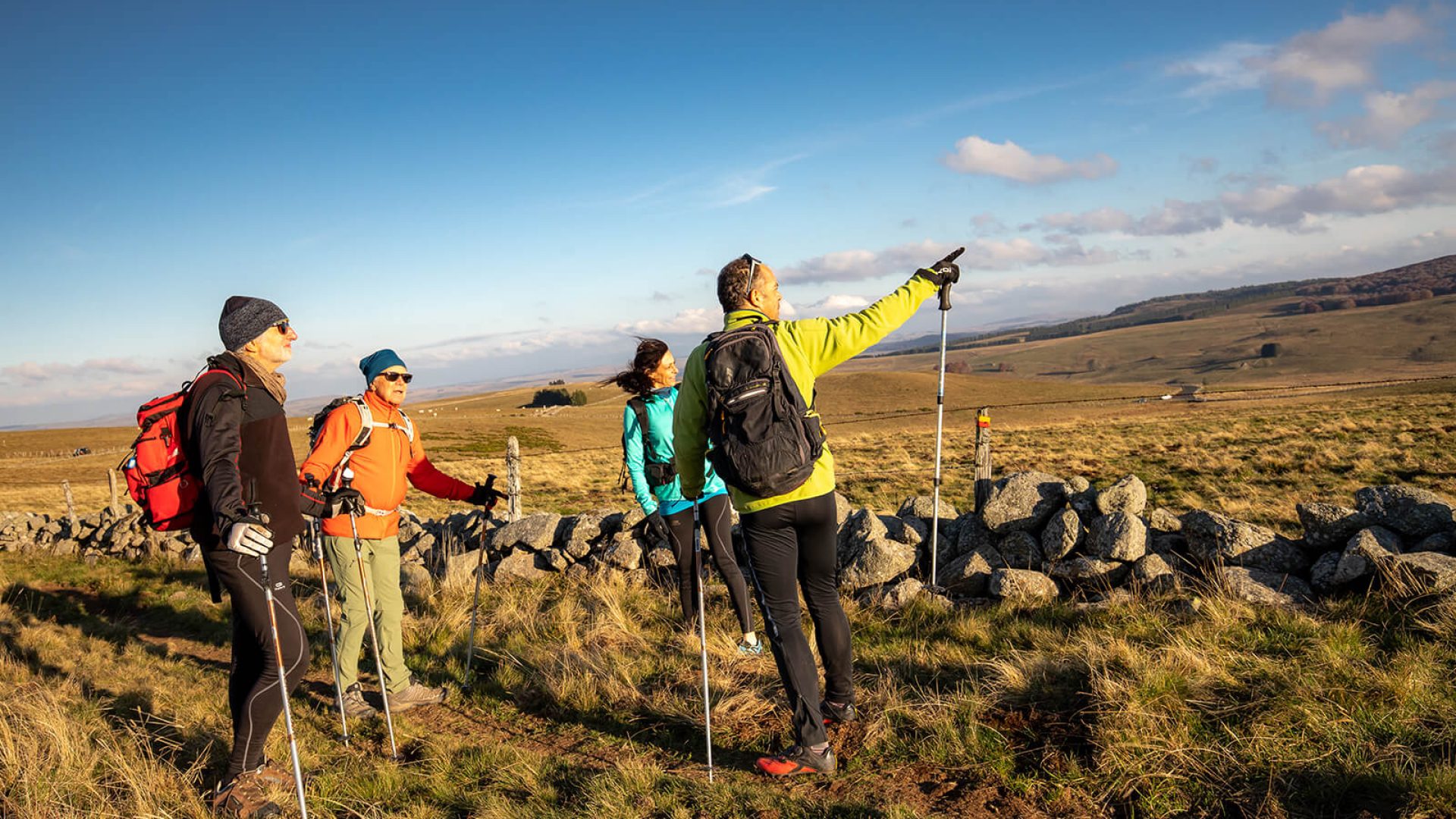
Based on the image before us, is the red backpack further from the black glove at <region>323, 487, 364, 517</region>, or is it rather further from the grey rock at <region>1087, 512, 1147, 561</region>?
the grey rock at <region>1087, 512, 1147, 561</region>

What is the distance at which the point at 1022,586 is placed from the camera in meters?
5.95

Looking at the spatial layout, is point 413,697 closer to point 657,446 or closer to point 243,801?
point 243,801

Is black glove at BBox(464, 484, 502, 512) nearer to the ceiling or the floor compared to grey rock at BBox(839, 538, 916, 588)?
nearer to the ceiling

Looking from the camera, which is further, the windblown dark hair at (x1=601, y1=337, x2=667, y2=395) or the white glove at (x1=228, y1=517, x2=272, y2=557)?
the windblown dark hair at (x1=601, y1=337, x2=667, y2=395)

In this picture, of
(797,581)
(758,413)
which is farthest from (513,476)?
(758,413)

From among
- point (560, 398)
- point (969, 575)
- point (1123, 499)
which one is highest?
point (1123, 499)

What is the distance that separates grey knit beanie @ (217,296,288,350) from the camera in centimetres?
362

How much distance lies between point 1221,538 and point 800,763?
4.05 metres

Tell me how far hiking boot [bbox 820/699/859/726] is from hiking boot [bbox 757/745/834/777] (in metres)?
0.35

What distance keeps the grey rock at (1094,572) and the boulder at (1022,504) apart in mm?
719

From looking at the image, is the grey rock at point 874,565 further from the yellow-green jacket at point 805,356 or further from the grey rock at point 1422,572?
the grey rock at point 1422,572

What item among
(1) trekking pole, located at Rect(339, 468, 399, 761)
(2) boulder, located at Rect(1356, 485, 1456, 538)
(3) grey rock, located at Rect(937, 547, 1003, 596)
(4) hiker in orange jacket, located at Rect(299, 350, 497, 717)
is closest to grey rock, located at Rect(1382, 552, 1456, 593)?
(2) boulder, located at Rect(1356, 485, 1456, 538)

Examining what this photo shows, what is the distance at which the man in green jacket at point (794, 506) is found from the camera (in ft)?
11.5

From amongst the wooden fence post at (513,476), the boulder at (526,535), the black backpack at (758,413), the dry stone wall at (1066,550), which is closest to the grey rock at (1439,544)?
the dry stone wall at (1066,550)
